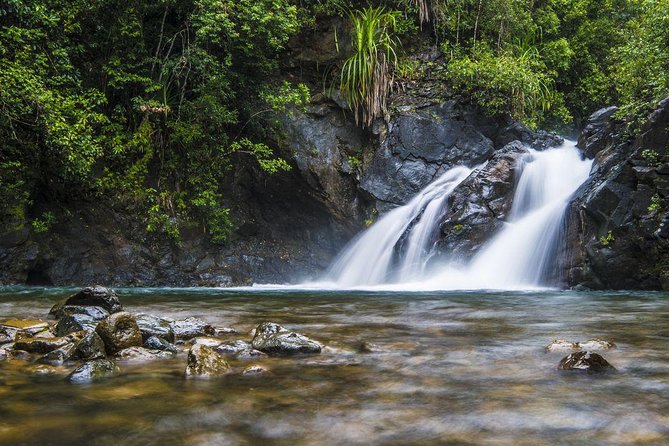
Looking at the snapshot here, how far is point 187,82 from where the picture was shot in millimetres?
11492

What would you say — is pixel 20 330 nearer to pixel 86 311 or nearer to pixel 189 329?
pixel 86 311

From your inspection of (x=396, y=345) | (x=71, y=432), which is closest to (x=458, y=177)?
(x=396, y=345)

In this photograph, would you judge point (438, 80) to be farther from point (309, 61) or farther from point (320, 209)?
point (320, 209)

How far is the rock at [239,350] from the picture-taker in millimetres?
3596

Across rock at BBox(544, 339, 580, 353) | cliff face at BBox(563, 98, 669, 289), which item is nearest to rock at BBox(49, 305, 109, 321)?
rock at BBox(544, 339, 580, 353)

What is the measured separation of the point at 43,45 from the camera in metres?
9.71

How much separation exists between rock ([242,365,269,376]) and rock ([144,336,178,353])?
0.79m

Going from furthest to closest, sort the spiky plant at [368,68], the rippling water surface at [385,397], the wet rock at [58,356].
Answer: the spiky plant at [368,68], the wet rock at [58,356], the rippling water surface at [385,397]

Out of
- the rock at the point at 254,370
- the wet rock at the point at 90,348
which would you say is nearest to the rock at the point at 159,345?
the wet rock at the point at 90,348

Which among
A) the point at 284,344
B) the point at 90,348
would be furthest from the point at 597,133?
the point at 90,348

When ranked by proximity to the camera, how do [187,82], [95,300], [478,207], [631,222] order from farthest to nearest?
[187,82]
[478,207]
[631,222]
[95,300]

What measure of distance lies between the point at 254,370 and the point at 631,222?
6724 millimetres

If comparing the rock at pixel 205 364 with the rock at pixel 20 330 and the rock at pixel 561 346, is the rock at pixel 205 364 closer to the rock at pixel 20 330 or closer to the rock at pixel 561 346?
the rock at pixel 20 330

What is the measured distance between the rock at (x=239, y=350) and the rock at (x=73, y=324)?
1098mm
